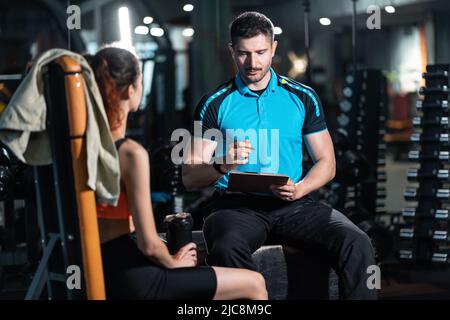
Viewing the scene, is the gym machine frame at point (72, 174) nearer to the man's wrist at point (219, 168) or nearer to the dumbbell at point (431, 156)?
the man's wrist at point (219, 168)

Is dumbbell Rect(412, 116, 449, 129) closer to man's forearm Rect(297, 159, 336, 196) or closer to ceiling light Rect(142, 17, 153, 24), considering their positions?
man's forearm Rect(297, 159, 336, 196)

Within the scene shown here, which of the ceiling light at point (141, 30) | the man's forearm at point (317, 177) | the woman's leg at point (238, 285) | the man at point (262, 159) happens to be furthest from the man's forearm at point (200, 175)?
the ceiling light at point (141, 30)

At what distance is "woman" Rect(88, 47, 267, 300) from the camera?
2.38 m

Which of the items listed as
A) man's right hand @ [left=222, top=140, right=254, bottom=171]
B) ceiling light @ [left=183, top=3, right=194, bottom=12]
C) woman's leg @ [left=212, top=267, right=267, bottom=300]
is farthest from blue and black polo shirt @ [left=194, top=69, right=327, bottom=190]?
ceiling light @ [left=183, top=3, right=194, bottom=12]

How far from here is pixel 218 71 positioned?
8.62 metres

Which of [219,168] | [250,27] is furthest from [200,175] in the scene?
[250,27]

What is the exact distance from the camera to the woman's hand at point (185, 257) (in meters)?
2.58

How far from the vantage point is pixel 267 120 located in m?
3.37

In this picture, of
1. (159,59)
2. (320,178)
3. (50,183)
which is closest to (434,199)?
(320,178)

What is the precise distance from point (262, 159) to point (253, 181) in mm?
284

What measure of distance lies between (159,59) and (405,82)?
10.2 metres

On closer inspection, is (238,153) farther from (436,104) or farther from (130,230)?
(436,104)

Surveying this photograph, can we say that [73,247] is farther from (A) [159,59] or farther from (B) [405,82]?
(B) [405,82]

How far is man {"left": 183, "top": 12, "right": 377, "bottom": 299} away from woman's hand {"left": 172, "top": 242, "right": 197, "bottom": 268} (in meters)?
0.30
